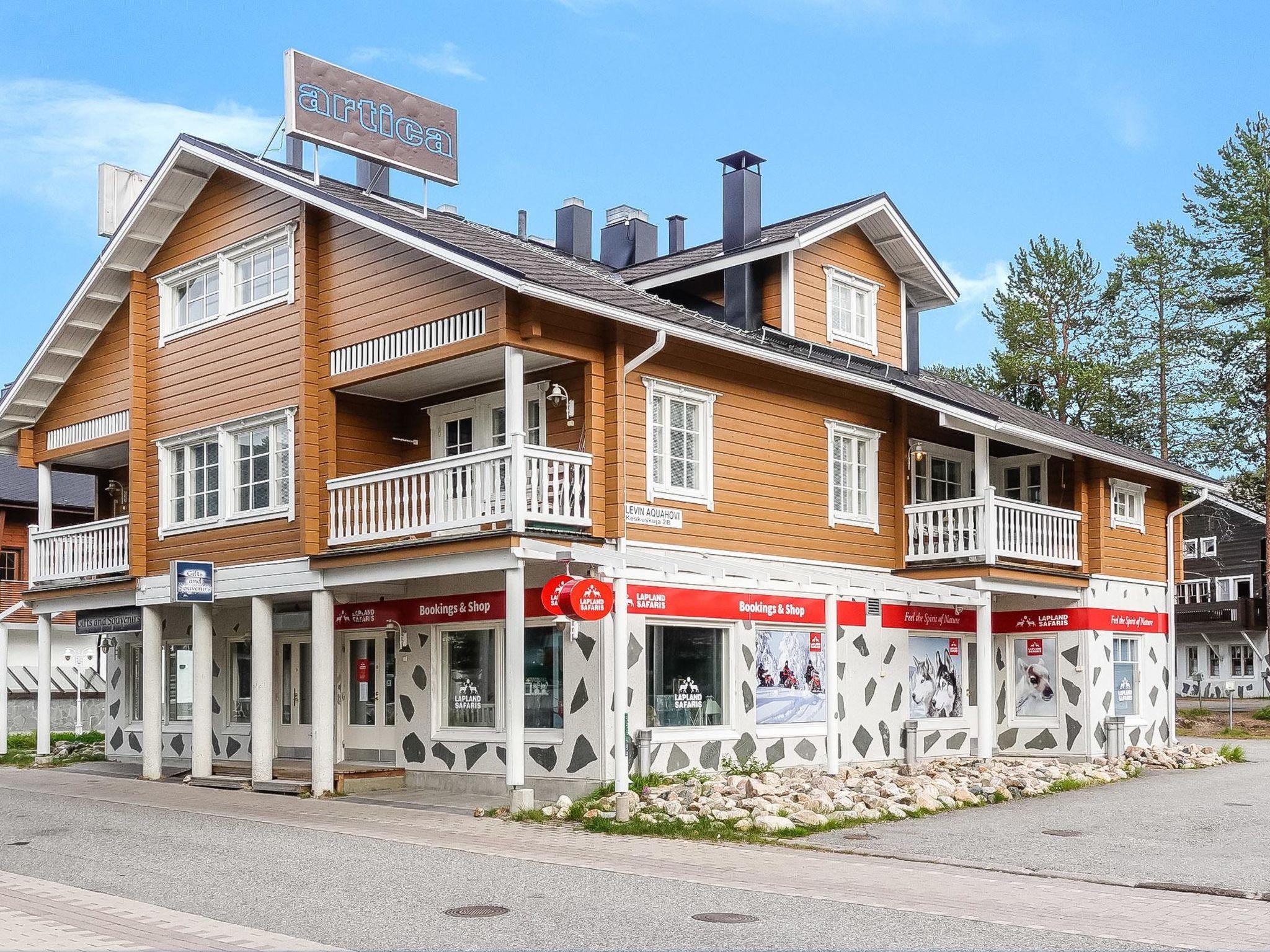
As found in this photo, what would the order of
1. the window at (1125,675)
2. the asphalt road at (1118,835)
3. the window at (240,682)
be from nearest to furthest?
the asphalt road at (1118,835)
the window at (240,682)
the window at (1125,675)

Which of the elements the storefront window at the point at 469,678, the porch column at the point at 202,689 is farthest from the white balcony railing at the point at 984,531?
the porch column at the point at 202,689

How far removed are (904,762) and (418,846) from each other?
10.3 metres

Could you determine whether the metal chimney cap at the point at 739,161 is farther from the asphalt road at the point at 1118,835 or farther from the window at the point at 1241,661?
the window at the point at 1241,661

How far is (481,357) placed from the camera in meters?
18.4

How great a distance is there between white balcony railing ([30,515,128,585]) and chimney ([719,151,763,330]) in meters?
10.6

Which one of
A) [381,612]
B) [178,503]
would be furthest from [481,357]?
[178,503]

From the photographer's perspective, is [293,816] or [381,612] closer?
[293,816]

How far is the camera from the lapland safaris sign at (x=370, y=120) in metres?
20.5

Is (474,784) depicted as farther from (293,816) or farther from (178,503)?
(178,503)

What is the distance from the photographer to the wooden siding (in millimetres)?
22812

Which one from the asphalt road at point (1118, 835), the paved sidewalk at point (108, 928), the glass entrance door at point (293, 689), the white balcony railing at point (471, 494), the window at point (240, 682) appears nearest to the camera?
the paved sidewalk at point (108, 928)

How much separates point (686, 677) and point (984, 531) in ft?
19.7

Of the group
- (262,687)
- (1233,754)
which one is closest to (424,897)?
(262,687)

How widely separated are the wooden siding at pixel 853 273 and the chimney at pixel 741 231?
703mm
